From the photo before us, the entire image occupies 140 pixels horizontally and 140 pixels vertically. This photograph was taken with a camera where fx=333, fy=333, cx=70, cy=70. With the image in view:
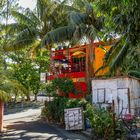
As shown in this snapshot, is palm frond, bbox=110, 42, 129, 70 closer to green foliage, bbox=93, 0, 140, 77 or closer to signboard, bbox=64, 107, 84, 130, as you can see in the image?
signboard, bbox=64, 107, 84, 130

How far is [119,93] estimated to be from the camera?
2069cm

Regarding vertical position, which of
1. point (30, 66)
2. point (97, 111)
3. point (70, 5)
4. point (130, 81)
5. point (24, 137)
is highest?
point (70, 5)

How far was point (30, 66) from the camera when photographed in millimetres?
43156

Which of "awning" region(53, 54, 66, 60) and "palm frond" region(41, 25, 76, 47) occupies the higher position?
"palm frond" region(41, 25, 76, 47)

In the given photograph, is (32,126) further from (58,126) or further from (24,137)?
(24,137)

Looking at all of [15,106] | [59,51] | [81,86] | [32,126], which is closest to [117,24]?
[32,126]

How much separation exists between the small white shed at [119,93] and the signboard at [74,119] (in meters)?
2.76

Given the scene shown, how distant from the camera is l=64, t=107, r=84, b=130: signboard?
18531mm

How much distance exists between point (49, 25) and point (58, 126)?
387 inches

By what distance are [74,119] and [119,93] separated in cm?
363

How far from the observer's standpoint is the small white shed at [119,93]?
2031 centimetres

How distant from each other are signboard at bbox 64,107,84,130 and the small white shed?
109 inches

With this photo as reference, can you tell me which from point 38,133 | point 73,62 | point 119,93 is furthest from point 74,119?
point 73,62

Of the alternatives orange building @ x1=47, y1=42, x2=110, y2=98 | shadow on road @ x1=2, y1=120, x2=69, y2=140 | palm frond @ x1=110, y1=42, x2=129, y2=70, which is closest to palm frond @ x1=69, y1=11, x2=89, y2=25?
orange building @ x1=47, y1=42, x2=110, y2=98
